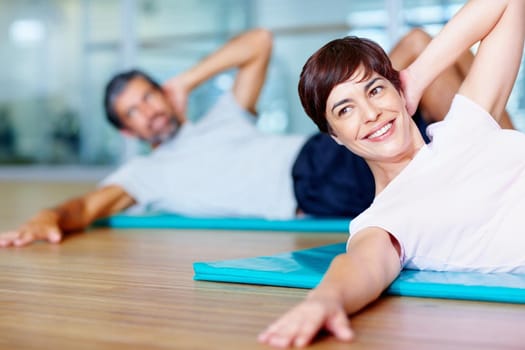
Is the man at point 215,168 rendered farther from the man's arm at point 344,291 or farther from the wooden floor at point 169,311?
the man's arm at point 344,291

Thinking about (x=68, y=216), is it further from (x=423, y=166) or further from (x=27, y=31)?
(x=27, y=31)

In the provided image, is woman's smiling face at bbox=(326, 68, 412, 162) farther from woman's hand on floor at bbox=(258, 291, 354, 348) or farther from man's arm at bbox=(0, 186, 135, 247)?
man's arm at bbox=(0, 186, 135, 247)

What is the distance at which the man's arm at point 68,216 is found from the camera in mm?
2379

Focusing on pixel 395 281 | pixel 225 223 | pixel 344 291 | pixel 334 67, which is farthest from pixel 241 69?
pixel 344 291

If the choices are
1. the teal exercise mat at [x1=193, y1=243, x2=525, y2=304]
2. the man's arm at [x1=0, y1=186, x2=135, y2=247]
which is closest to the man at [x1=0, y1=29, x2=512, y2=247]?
the man's arm at [x1=0, y1=186, x2=135, y2=247]

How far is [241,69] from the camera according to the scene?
10.3 ft

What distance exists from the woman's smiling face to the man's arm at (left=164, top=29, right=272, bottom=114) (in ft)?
5.22

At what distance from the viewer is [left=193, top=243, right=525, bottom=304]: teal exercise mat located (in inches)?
53.1

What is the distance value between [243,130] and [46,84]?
13.8 ft

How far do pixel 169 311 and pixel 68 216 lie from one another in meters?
1.41

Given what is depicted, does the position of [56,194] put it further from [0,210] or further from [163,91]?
[163,91]

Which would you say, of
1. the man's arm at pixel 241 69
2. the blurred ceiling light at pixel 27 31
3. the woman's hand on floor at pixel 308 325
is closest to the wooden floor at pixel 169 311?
the woman's hand on floor at pixel 308 325

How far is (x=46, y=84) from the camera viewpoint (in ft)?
21.7

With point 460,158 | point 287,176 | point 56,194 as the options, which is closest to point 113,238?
point 287,176
